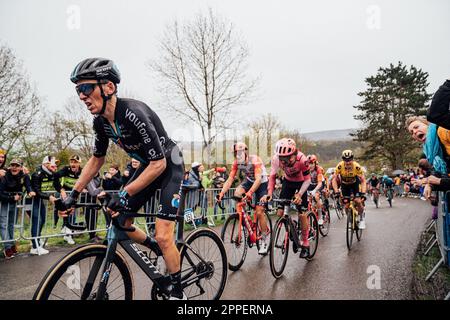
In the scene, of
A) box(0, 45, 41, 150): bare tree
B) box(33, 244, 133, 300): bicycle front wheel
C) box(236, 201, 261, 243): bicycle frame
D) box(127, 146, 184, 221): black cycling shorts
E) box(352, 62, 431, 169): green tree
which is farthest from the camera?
box(352, 62, 431, 169): green tree

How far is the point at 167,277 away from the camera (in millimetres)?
2816

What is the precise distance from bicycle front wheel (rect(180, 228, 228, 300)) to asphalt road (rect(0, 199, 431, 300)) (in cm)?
38

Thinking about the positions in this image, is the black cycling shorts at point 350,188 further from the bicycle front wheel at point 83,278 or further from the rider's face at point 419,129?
the bicycle front wheel at point 83,278

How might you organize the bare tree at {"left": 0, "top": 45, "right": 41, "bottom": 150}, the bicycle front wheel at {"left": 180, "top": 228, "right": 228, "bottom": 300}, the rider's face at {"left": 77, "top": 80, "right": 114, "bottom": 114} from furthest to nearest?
the bare tree at {"left": 0, "top": 45, "right": 41, "bottom": 150}
the bicycle front wheel at {"left": 180, "top": 228, "right": 228, "bottom": 300}
the rider's face at {"left": 77, "top": 80, "right": 114, "bottom": 114}

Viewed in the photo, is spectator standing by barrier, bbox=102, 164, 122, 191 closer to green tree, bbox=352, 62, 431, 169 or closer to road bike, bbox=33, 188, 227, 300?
road bike, bbox=33, 188, 227, 300

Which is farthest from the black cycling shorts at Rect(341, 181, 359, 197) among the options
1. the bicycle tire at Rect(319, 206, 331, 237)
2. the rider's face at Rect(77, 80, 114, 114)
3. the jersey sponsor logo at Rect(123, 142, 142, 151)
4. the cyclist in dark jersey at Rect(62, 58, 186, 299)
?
the rider's face at Rect(77, 80, 114, 114)

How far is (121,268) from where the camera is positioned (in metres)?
2.63

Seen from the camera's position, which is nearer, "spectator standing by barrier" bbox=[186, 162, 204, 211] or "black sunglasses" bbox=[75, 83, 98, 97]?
"black sunglasses" bbox=[75, 83, 98, 97]

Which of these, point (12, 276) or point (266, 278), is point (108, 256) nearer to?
point (266, 278)

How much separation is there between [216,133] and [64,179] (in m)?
10.2

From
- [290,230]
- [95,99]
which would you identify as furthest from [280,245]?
[95,99]

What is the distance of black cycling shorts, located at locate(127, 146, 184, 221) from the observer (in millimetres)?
2896

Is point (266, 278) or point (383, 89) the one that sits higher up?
point (383, 89)
